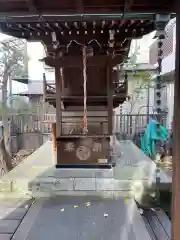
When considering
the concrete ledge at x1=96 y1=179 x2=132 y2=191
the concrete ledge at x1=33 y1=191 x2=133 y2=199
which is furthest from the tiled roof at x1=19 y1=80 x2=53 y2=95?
the concrete ledge at x1=96 y1=179 x2=132 y2=191

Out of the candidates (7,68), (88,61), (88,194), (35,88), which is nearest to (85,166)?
(88,194)

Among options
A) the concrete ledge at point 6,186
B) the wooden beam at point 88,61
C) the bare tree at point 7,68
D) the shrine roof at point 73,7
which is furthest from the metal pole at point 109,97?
the shrine roof at point 73,7

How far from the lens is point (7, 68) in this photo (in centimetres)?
668

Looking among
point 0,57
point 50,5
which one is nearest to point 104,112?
point 0,57

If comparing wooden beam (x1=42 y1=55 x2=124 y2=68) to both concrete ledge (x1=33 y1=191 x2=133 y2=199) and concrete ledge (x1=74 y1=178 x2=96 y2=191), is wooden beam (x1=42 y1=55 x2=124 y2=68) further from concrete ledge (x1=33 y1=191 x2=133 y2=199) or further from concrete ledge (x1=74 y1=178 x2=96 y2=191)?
concrete ledge (x1=33 y1=191 x2=133 y2=199)

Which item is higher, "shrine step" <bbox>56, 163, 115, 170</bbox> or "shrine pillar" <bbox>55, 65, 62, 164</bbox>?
"shrine pillar" <bbox>55, 65, 62, 164</bbox>

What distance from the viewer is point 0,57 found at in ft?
21.5

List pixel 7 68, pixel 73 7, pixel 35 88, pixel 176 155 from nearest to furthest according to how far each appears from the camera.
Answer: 1. pixel 176 155
2. pixel 73 7
3. pixel 7 68
4. pixel 35 88

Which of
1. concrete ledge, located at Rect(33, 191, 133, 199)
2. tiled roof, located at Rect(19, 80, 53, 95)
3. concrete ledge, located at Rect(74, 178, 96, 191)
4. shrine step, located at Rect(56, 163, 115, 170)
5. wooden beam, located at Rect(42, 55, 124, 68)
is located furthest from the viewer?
tiled roof, located at Rect(19, 80, 53, 95)

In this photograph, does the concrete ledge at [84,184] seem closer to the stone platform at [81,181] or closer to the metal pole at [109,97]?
the stone platform at [81,181]

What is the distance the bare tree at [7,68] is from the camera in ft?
20.1

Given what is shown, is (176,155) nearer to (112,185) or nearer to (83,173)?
(112,185)

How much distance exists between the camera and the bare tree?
612 centimetres

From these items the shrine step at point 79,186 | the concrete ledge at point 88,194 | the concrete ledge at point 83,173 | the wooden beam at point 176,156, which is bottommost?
the concrete ledge at point 88,194
